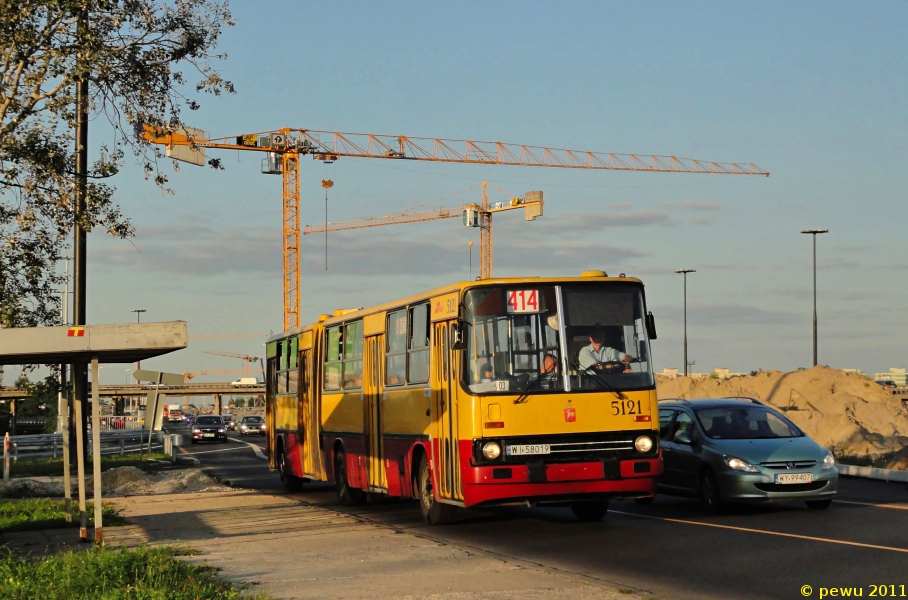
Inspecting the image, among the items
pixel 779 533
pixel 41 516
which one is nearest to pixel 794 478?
pixel 779 533

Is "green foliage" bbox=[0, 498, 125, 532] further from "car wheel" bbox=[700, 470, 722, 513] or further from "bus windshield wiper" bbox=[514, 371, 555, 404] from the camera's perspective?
"car wheel" bbox=[700, 470, 722, 513]

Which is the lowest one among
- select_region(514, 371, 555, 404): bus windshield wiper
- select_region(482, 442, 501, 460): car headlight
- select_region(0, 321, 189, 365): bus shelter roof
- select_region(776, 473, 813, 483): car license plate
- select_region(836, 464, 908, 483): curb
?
select_region(836, 464, 908, 483): curb

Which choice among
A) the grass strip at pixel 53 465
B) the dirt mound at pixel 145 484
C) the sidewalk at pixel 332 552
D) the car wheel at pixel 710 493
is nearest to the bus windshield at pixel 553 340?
the sidewalk at pixel 332 552

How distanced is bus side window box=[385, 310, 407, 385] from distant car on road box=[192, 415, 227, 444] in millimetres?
53587

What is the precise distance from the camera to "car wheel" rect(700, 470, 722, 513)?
56.7 ft

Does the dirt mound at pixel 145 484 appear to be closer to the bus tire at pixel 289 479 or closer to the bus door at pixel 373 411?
the bus tire at pixel 289 479

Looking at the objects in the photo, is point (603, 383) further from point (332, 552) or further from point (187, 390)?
point (187, 390)

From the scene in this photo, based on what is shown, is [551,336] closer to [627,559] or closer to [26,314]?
[627,559]

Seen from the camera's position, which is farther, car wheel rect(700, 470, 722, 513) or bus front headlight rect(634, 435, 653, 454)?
car wheel rect(700, 470, 722, 513)

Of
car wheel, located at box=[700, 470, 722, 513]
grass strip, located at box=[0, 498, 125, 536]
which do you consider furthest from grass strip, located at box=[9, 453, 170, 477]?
car wheel, located at box=[700, 470, 722, 513]

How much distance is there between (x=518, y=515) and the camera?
18.5 m

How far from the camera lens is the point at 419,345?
1716cm

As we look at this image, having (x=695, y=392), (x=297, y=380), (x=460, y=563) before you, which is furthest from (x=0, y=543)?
(x=695, y=392)

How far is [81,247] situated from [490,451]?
810 cm
